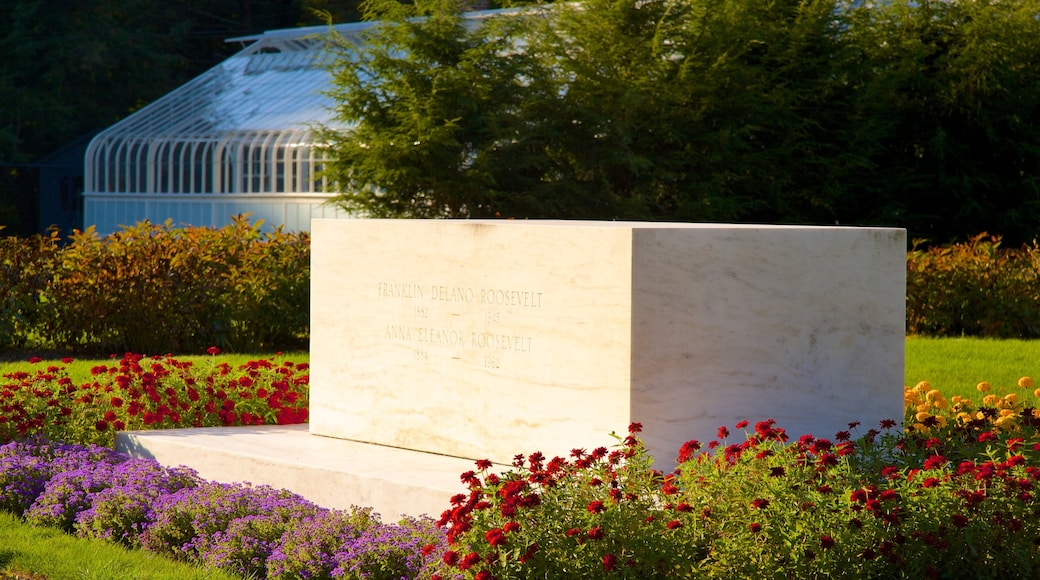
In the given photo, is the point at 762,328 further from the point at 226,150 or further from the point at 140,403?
the point at 226,150

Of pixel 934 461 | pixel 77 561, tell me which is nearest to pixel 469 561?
pixel 934 461

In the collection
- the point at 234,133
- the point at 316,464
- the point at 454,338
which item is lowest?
the point at 316,464

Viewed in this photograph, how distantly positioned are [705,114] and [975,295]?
436cm

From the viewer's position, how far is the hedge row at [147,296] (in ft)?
41.5

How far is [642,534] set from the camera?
418 centimetres

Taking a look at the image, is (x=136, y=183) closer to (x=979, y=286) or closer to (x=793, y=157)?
(x=793, y=157)

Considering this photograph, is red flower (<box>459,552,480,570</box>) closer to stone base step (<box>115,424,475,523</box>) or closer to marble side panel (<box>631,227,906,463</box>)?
stone base step (<box>115,424,475,523</box>)

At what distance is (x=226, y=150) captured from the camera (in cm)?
2327

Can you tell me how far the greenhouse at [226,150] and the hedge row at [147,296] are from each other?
7.72m

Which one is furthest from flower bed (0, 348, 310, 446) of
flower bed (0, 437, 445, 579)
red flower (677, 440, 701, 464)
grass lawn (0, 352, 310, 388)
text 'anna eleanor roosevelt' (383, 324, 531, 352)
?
red flower (677, 440, 701, 464)

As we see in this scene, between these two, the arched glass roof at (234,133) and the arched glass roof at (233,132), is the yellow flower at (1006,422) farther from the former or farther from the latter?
the arched glass roof at (234,133)

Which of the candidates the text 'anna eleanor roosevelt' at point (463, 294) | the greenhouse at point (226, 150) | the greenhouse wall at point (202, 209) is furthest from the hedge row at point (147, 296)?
the greenhouse at point (226, 150)

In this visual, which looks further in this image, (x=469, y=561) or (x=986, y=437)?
(x=986, y=437)

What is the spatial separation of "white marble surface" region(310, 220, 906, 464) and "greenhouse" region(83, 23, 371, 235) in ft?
49.1
